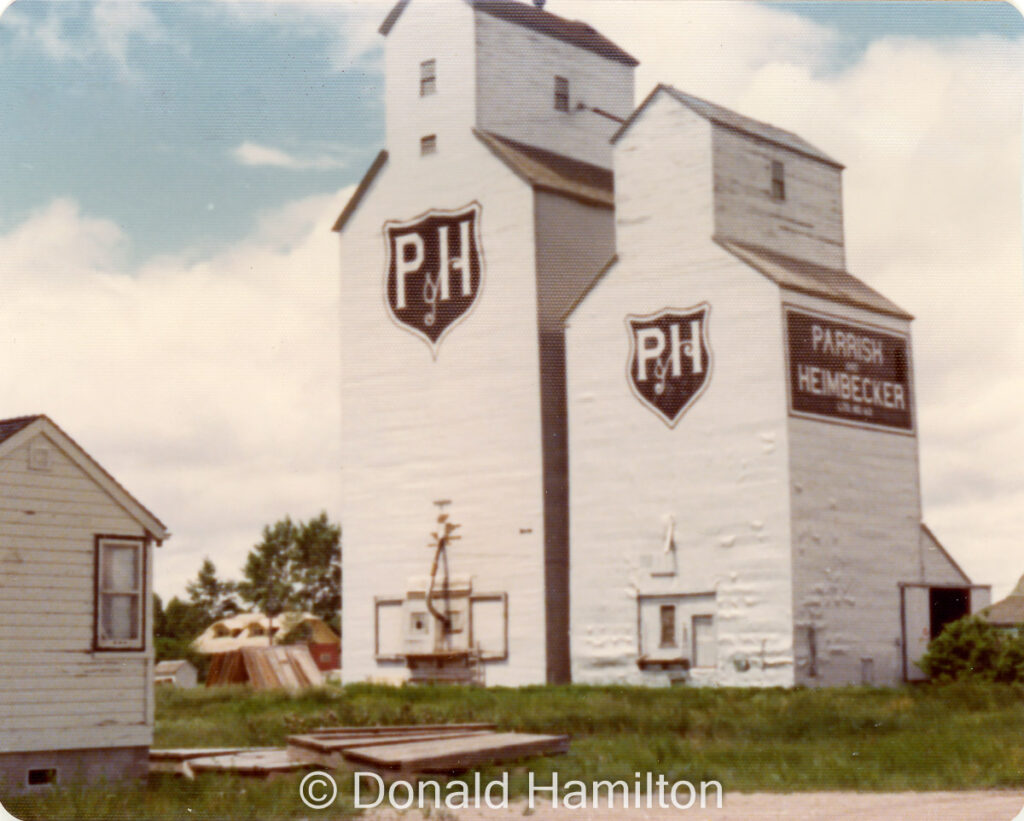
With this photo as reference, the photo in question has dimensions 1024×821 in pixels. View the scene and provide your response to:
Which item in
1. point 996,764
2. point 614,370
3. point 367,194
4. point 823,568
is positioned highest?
point 367,194

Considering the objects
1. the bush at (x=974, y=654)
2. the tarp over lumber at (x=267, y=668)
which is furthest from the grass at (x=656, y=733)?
the bush at (x=974, y=654)

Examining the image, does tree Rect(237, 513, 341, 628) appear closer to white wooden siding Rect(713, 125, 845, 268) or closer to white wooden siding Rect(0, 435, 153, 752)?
white wooden siding Rect(0, 435, 153, 752)

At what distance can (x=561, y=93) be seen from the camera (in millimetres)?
35375

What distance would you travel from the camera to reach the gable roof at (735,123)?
30.8 meters

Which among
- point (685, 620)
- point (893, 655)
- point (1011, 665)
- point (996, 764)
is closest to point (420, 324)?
point (685, 620)

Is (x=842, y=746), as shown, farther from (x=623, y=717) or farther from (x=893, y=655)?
(x=893, y=655)

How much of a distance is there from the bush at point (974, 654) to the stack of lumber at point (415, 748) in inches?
411

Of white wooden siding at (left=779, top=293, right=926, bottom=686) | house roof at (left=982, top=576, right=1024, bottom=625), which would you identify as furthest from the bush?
white wooden siding at (left=779, top=293, right=926, bottom=686)

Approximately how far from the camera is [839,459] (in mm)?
29719

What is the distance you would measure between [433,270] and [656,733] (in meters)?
13.1

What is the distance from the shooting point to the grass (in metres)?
17.7

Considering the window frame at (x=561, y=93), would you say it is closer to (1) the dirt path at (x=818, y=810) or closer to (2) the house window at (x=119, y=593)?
(2) the house window at (x=119, y=593)

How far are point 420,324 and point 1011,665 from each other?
13.7m

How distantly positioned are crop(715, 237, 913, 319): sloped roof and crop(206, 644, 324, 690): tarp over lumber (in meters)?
11.4
